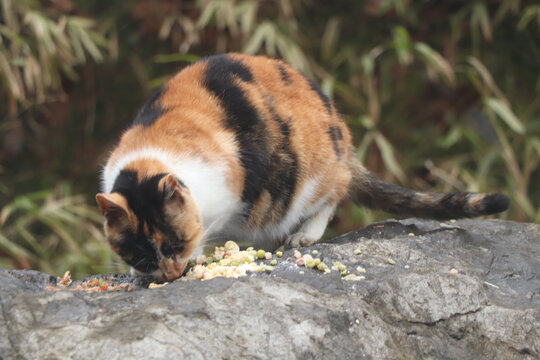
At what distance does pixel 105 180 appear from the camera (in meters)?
2.84

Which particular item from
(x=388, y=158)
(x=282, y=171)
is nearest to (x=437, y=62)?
(x=388, y=158)

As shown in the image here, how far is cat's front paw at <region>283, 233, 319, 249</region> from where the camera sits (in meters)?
3.08

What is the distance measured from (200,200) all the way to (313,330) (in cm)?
89

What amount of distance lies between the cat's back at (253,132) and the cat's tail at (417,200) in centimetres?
17

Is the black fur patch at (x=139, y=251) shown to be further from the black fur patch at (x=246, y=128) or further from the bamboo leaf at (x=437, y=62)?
the bamboo leaf at (x=437, y=62)

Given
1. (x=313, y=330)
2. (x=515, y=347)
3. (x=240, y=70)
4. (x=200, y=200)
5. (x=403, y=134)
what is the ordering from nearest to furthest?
1. (x=313, y=330)
2. (x=515, y=347)
3. (x=200, y=200)
4. (x=240, y=70)
5. (x=403, y=134)

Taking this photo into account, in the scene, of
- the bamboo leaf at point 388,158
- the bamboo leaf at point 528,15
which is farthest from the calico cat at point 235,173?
the bamboo leaf at point 528,15

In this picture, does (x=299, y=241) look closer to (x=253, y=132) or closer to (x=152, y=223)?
(x=253, y=132)

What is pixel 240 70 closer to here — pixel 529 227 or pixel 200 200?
pixel 200 200

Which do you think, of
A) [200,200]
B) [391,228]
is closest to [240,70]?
[200,200]

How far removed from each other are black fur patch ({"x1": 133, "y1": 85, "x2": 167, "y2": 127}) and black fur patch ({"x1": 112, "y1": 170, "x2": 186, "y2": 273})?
49 centimetres

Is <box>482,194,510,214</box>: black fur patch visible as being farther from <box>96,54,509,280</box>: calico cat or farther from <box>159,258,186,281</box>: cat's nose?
<box>159,258,186,281</box>: cat's nose

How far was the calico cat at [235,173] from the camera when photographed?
234 cm

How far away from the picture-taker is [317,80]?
5.24 m
